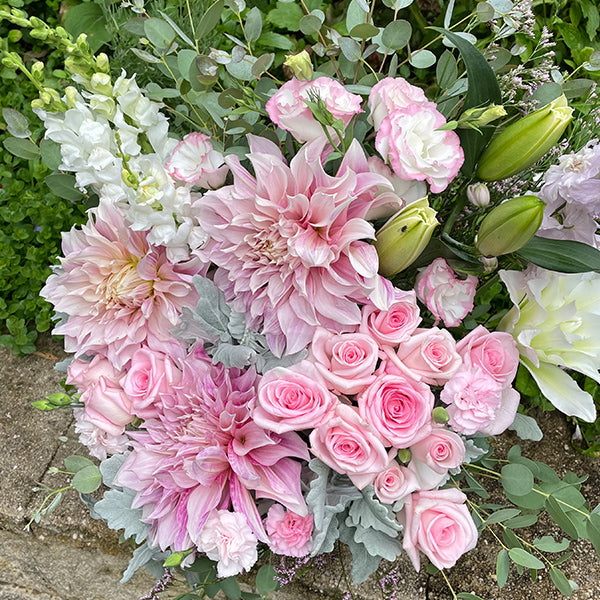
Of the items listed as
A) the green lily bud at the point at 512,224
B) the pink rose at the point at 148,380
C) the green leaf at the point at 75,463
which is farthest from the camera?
the green leaf at the point at 75,463

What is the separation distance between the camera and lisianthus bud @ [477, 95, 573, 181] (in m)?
0.59

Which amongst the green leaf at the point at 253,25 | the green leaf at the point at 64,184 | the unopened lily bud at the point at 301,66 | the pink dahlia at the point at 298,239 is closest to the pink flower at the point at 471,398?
the pink dahlia at the point at 298,239

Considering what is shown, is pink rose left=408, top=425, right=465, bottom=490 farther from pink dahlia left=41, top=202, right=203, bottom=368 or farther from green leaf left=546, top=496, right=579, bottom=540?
pink dahlia left=41, top=202, right=203, bottom=368

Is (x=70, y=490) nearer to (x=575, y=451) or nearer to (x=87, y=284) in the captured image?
(x=87, y=284)

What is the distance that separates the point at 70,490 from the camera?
106cm

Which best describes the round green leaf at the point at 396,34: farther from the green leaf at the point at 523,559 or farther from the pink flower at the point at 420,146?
the green leaf at the point at 523,559

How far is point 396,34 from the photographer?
71 cm

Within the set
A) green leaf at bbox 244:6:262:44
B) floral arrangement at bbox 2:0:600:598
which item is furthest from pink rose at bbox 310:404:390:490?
green leaf at bbox 244:6:262:44

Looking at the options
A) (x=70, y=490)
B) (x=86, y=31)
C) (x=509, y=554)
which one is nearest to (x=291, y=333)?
(x=509, y=554)

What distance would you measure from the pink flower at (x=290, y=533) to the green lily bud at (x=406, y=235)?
299mm

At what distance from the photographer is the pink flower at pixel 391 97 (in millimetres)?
631

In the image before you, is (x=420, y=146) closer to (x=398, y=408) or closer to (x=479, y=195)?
(x=479, y=195)

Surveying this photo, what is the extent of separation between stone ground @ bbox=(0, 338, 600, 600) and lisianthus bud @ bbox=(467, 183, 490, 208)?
58cm

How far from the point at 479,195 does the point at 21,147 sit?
0.61 m
